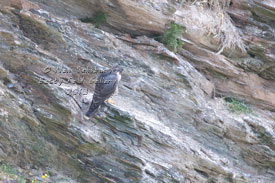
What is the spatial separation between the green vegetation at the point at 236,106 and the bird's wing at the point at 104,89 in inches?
185

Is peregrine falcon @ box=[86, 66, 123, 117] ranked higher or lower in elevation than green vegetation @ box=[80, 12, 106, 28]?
lower

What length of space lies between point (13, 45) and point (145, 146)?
15.4 feet

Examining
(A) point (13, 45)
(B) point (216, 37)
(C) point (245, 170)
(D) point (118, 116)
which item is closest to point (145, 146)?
(D) point (118, 116)

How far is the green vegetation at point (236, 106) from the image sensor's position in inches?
493

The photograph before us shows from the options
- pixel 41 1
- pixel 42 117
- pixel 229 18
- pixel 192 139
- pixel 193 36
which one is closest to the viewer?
pixel 42 117

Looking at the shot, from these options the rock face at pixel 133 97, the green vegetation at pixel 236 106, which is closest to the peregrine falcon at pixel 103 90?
the rock face at pixel 133 97

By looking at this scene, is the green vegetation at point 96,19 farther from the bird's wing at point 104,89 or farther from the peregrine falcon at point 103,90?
the bird's wing at point 104,89

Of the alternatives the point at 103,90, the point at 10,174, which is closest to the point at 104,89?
the point at 103,90

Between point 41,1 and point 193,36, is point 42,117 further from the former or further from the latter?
point 193,36

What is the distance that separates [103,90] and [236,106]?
17.5 ft

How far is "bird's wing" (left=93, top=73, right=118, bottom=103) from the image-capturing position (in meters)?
9.60

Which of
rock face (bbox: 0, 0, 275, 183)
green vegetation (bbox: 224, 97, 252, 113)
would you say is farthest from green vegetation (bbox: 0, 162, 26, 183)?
green vegetation (bbox: 224, 97, 252, 113)

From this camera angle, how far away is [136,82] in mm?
11414

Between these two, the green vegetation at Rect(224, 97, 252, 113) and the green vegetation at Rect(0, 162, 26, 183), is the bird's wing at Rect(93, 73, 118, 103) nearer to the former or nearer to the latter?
the green vegetation at Rect(0, 162, 26, 183)
